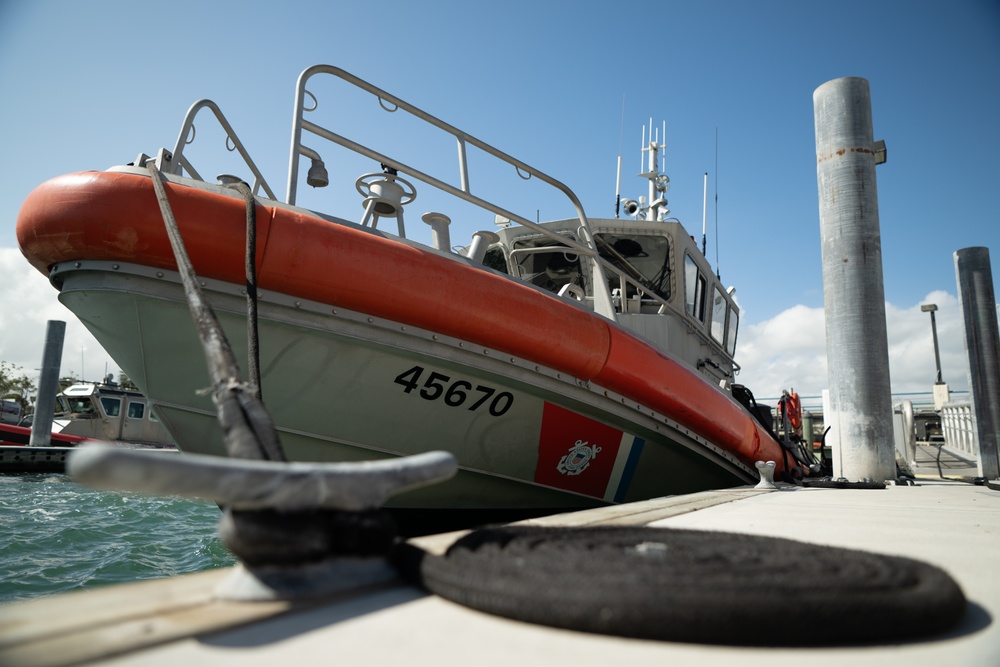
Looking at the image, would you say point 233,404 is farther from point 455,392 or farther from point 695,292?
point 695,292

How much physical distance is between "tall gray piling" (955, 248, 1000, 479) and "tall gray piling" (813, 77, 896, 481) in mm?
2714

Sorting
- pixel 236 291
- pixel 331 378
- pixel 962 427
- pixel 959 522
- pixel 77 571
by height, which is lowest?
pixel 77 571

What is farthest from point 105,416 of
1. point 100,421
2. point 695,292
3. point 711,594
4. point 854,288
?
point 711,594

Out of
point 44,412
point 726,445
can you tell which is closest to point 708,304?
point 726,445

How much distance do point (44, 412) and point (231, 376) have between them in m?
14.1

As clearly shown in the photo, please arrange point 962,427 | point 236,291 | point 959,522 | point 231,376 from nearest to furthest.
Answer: point 231,376 → point 959,522 → point 236,291 → point 962,427

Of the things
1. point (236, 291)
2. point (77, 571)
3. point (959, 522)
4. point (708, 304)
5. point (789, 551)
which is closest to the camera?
point (789, 551)

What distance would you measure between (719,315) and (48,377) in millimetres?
12492

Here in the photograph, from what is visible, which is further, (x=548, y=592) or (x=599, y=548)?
(x=599, y=548)

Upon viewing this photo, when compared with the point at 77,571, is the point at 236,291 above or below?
above

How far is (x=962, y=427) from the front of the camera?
11.2 m

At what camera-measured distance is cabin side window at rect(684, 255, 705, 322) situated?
5426mm

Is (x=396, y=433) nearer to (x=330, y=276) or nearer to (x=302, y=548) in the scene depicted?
(x=330, y=276)

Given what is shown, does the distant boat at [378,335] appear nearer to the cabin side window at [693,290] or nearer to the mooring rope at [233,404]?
the mooring rope at [233,404]
